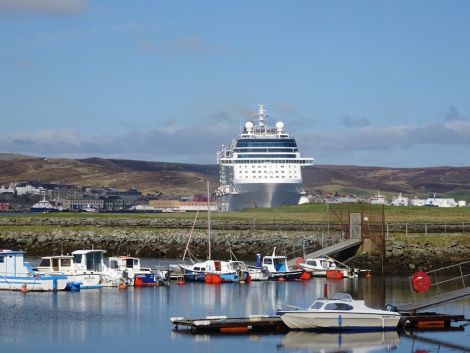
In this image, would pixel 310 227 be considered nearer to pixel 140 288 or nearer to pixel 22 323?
pixel 140 288

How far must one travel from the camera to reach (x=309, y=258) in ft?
205

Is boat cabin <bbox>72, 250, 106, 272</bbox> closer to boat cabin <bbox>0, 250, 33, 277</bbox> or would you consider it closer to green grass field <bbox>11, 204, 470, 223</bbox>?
boat cabin <bbox>0, 250, 33, 277</bbox>

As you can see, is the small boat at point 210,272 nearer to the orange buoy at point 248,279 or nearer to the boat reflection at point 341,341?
the orange buoy at point 248,279

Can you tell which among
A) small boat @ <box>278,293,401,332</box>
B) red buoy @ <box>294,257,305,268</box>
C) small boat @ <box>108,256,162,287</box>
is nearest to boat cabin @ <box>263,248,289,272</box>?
red buoy @ <box>294,257,305,268</box>

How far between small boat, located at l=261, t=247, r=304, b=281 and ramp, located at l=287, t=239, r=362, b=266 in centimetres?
280

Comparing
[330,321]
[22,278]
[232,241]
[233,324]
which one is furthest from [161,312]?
[232,241]

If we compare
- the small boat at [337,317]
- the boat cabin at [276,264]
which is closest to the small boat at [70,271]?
the boat cabin at [276,264]

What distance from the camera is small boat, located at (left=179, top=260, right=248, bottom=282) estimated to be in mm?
56344

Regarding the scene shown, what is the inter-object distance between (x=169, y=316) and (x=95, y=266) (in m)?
13.6

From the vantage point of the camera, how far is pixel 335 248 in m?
64.1

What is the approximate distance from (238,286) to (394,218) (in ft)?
127

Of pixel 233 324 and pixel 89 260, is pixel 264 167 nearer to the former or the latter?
pixel 89 260

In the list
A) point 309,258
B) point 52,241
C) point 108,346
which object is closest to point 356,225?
point 309,258

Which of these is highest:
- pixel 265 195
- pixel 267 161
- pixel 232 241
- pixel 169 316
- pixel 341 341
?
pixel 267 161
